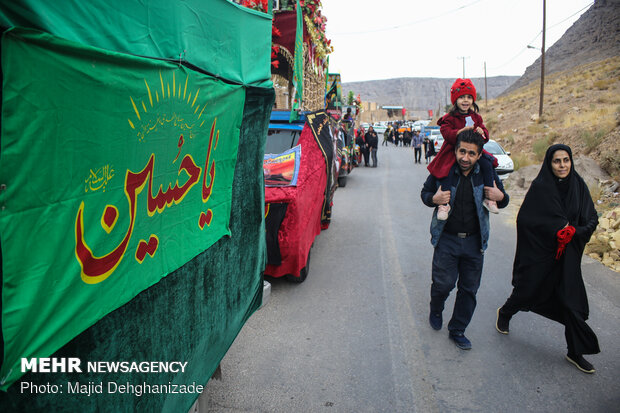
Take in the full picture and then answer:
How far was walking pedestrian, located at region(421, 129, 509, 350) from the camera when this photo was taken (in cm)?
367

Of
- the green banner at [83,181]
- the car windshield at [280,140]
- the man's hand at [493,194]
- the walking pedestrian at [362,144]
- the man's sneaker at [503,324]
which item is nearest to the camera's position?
the green banner at [83,181]

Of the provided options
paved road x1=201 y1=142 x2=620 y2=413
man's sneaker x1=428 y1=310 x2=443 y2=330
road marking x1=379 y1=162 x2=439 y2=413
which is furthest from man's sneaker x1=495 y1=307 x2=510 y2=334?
road marking x1=379 y1=162 x2=439 y2=413

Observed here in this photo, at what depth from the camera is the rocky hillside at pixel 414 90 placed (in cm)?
14688

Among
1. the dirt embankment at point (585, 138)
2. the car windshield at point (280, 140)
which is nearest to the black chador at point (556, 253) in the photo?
the dirt embankment at point (585, 138)

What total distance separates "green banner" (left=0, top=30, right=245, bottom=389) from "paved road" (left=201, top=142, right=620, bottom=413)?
4.67 ft

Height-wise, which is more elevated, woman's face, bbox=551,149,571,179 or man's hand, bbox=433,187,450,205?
woman's face, bbox=551,149,571,179

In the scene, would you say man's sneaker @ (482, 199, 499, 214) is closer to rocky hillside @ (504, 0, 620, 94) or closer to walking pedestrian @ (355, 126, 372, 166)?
walking pedestrian @ (355, 126, 372, 166)

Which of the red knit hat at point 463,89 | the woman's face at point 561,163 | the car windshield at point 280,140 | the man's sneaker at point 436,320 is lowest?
the man's sneaker at point 436,320

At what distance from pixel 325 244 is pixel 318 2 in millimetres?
4987

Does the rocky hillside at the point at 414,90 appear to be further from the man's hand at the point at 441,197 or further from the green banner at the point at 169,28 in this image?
the green banner at the point at 169,28

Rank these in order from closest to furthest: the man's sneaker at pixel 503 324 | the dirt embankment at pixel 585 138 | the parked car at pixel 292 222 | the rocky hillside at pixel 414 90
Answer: the man's sneaker at pixel 503 324 → the parked car at pixel 292 222 → the dirt embankment at pixel 585 138 → the rocky hillside at pixel 414 90

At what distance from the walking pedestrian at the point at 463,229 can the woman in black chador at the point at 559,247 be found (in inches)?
13.6

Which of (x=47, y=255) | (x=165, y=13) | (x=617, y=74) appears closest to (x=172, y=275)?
(x=47, y=255)

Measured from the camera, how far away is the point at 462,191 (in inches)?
147
